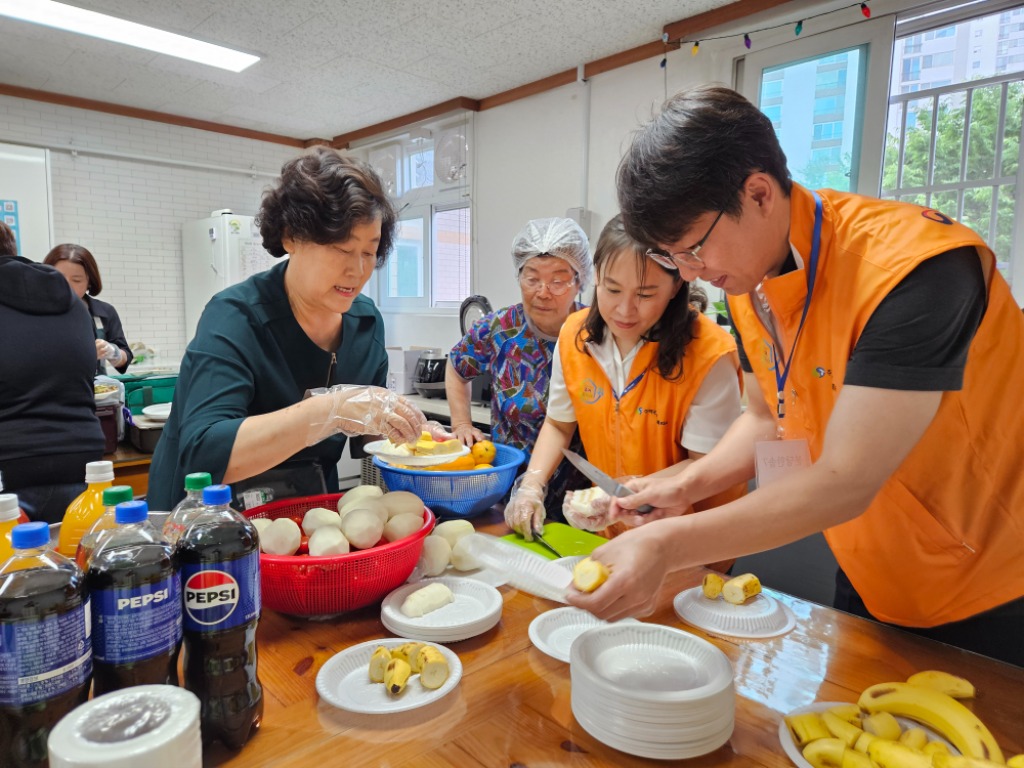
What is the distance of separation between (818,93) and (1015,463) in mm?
3061

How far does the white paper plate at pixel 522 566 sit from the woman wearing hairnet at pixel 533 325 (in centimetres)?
104

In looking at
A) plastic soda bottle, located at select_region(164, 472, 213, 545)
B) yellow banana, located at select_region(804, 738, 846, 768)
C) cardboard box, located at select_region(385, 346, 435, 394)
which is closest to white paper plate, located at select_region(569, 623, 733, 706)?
yellow banana, located at select_region(804, 738, 846, 768)

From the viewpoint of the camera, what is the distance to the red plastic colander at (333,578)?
112 centimetres

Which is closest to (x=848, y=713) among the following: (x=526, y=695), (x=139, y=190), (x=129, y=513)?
(x=526, y=695)

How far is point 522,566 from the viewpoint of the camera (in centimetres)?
129

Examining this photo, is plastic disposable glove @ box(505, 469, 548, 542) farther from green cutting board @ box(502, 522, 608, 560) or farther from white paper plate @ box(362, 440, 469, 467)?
white paper plate @ box(362, 440, 469, 467)

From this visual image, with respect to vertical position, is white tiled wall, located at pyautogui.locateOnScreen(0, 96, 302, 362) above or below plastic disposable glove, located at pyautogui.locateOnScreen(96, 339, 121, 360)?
above

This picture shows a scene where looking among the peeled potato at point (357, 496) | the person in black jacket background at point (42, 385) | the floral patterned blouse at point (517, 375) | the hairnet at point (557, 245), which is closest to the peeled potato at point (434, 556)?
the peeled potato at point (357, 496)

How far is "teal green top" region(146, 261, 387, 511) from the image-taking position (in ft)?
4.69

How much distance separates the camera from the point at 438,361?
4.71 meters

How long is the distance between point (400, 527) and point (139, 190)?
20.1ft

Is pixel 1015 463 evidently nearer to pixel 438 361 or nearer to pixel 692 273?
pixel 692 273

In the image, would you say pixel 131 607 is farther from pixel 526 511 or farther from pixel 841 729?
pixel 526 511

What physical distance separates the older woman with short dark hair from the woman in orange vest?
0.56 m
